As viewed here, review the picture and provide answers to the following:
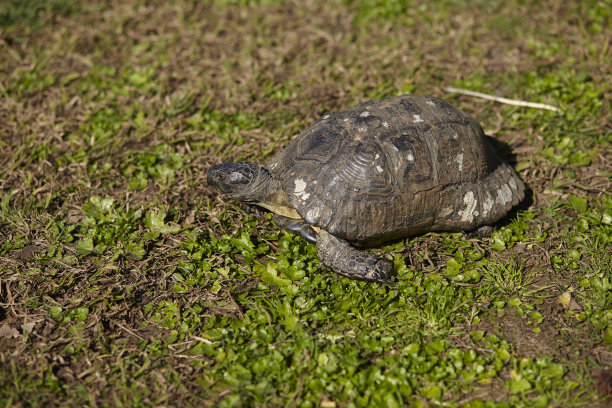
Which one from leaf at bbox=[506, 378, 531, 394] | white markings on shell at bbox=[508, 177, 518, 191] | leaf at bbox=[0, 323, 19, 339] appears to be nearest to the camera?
leaf at bbox=[506, 378, 531, 394]

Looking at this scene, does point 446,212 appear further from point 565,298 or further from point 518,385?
point 518,385

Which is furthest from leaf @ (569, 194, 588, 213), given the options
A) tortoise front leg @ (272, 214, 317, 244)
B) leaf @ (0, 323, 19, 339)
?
leaf @ (0, 323, 19, 339)

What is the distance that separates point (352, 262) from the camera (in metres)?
4.34

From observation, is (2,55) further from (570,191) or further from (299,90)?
(570,191)

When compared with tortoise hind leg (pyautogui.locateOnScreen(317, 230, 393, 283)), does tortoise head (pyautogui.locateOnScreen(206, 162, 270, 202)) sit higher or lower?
higher

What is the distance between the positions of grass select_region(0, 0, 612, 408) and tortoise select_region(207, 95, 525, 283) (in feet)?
0.83

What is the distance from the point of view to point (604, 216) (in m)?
4.94

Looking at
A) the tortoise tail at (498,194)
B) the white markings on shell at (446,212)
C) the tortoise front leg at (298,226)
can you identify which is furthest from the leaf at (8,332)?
the tortoise tail at (498,194)

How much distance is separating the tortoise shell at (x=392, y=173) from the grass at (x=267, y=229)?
0.39m

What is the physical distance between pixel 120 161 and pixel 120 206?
0.79 m

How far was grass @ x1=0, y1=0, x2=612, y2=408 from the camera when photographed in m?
3.74

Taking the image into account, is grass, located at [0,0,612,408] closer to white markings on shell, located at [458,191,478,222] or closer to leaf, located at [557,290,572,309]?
leaf, located at [557,290,572,309]

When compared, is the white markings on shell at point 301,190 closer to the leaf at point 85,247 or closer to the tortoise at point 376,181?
the tortoise at point 376,181

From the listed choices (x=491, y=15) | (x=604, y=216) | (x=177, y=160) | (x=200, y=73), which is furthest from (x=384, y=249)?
(x=491, y=15)
